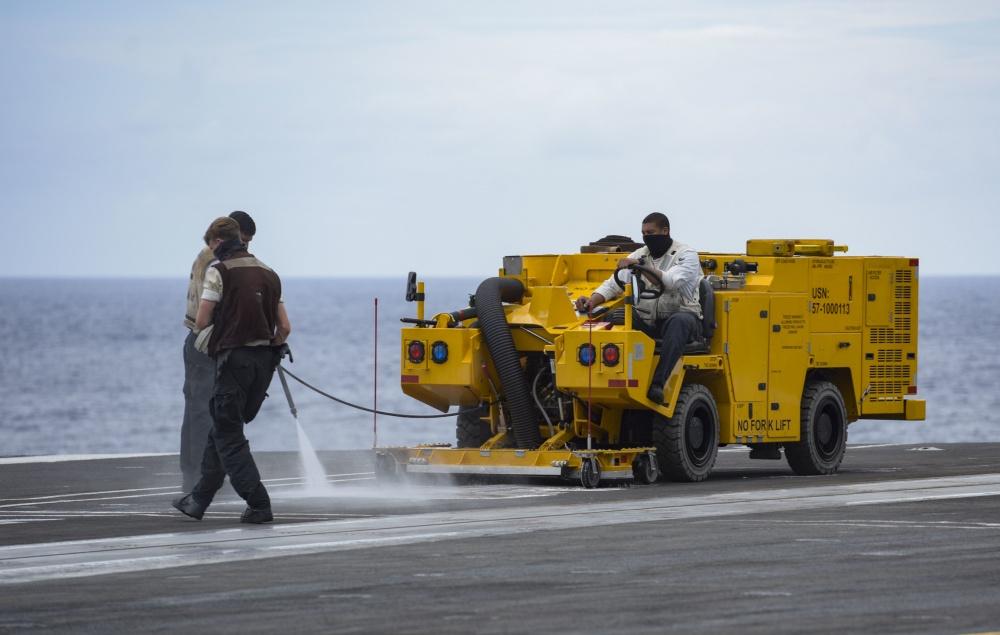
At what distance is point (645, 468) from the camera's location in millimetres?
17703

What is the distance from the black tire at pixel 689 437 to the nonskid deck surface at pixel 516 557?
22.1 inches

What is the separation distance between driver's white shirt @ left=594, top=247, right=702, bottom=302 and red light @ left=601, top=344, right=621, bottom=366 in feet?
2.77

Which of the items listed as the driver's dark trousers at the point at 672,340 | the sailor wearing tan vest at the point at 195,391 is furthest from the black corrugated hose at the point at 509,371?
the sailor wearing tan vest at the point at 195,391

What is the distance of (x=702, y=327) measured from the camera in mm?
18297

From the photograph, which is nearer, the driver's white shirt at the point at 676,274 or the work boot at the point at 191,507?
the work boot at the point at 191,507

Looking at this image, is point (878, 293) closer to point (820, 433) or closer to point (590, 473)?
point (820, 433)

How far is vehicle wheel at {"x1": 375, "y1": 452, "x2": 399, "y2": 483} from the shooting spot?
18.3 m

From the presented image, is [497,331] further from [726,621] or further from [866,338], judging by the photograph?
[726,621]

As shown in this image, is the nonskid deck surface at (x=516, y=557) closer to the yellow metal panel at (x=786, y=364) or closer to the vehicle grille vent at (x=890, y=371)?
the yellow metal panel at (x=786, y=364)

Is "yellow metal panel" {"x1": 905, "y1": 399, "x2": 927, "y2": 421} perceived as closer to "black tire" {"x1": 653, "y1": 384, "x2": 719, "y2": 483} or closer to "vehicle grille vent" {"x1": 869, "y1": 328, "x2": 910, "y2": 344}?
"vehicle grille vent" {"x1": 869, "y1": 328, "x2": 910, "y2": 344}

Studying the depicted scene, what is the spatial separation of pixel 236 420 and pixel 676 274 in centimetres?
499

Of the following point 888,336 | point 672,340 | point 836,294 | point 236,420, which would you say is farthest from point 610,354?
point 888,336

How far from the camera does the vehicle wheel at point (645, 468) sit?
697 inches

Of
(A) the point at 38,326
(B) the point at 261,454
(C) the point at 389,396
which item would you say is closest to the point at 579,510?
(B) the point at 261,454
